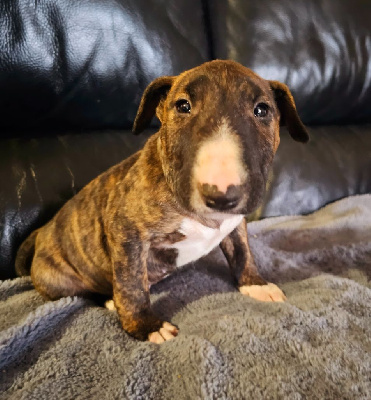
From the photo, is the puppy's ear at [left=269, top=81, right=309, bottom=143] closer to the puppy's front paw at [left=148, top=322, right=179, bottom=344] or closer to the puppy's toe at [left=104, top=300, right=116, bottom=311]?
the puppy's front paw at [left=148, top=322, right=179, bottom=344]

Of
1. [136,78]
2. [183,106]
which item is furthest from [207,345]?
[136,78]

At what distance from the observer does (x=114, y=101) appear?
1928 mm

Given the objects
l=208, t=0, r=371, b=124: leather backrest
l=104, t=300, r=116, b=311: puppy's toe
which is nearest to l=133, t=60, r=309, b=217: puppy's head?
l=104, t=300, r=116, b=311: puppy's toe

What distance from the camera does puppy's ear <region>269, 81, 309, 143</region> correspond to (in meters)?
1.25

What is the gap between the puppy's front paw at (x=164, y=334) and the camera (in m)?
1.16

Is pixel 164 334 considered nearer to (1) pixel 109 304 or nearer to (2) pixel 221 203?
(1) pixel 109 304

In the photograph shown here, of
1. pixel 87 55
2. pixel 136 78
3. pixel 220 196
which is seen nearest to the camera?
pixel 220 196

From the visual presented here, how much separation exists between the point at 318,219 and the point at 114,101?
1264 mm

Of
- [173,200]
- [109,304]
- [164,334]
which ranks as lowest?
[109,304]

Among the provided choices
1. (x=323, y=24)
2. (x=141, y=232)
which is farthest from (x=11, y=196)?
(x=323, y=24)

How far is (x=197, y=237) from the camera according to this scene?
1292 mm

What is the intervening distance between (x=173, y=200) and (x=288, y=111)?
513mm

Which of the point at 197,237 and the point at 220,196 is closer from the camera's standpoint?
the point at 220,196

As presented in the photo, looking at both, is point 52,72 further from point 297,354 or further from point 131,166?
point 297,354
